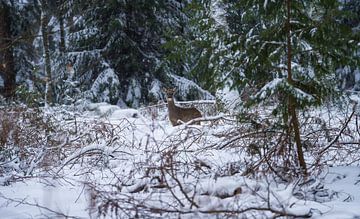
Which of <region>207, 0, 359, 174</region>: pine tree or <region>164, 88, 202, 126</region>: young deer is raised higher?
<region>207, 0, 359, 174</region>: pine tree

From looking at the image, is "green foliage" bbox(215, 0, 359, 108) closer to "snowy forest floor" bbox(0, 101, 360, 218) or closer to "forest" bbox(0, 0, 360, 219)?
"forest" bbox(0, 0, 360, 219)

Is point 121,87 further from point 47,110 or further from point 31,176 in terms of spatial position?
point 31,176

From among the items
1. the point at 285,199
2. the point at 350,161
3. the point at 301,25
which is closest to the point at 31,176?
the point at 285,199

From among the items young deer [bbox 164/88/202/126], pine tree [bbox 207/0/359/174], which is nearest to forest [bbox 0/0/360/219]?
pine tree [bbox 207/0/359/174]

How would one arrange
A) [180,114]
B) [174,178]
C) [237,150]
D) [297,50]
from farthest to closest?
[180,114] < [237,150] < [297,50] < [174,178]

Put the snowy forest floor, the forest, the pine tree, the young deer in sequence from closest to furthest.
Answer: the snowy forest floor < the forest < the pine tree < the young deer

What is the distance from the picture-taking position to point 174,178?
132 inches

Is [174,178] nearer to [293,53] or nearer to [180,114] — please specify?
[293,53]

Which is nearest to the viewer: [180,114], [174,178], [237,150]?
[174,178]

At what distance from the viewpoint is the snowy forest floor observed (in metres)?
3.20

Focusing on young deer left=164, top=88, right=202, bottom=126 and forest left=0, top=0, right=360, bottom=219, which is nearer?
forest left=0, top=0, right=360, bottom=219

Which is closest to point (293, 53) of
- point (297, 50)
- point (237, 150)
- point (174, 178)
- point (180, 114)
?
point (297, 50)

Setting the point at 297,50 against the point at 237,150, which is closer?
the point at 297,50

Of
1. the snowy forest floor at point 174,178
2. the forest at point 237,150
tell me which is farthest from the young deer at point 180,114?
the snowy forest floor at point 174,178
